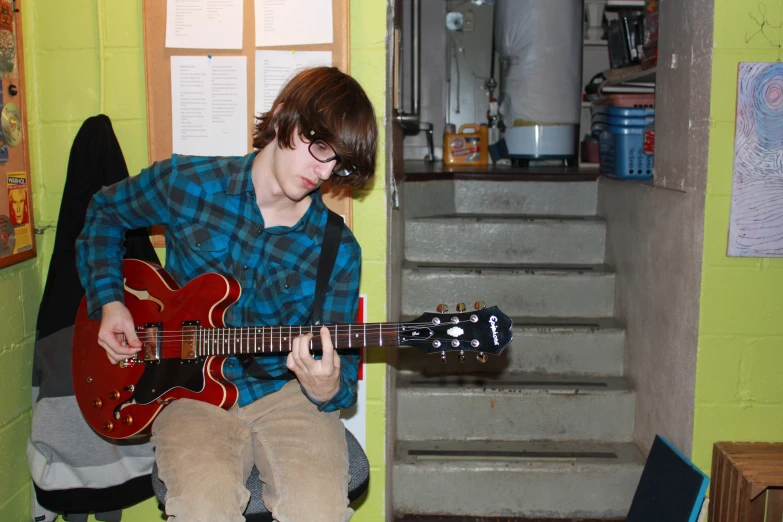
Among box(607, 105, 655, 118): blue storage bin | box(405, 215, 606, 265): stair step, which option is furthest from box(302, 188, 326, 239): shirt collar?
box(607, 105, 655, 118): blue storage bin

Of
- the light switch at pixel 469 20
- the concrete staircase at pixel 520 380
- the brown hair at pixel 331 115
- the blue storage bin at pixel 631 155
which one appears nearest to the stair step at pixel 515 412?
the concrete staircase at pixel 520 380

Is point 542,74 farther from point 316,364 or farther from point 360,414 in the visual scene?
point 316,364

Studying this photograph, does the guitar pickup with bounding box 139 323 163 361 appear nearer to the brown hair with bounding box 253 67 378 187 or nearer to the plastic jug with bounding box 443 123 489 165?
the brown hair with bounding box 253 67 378 187

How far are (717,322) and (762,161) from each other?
17.5 inches

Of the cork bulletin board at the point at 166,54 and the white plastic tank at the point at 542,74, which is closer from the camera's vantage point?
the cork bulletin board at the point at 166,54

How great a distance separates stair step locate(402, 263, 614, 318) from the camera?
2.96 metres

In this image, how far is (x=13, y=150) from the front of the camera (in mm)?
1801

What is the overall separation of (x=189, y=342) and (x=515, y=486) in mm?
1360

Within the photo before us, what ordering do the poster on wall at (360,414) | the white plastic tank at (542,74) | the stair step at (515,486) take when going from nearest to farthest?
the poster on wall at (360,414) < the stair step at (515,486) < the white plastic tank at (542,74)

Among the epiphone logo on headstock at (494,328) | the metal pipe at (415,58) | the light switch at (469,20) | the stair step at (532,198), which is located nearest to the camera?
the epiphone logo on headstock at (494,328)

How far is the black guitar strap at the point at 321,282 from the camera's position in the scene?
163 centimetres

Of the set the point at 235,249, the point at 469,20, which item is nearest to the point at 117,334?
the point at 235,249

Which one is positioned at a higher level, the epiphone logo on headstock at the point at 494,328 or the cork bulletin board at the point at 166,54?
the cork bulletin board at the point at 166,54

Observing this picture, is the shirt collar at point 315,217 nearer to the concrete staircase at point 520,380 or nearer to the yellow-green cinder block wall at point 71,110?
the yellow-green cinder block wall at point 71,110
